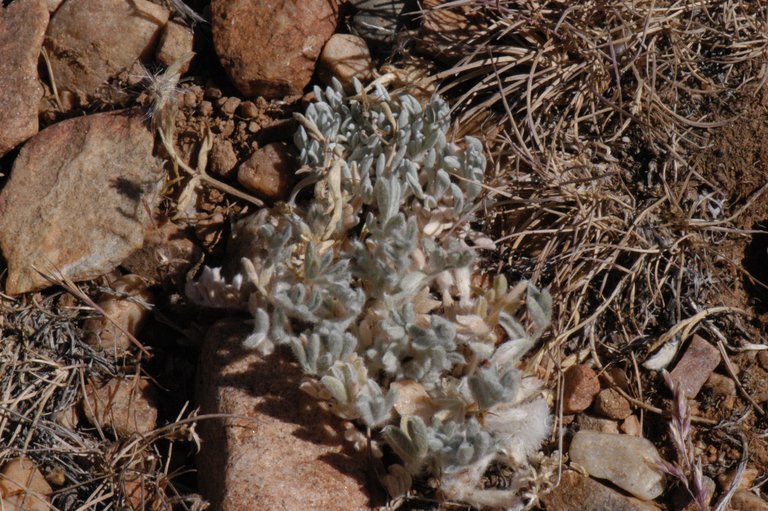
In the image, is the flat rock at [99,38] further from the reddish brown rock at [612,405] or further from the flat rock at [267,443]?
the reddish brown rock at [612,405]

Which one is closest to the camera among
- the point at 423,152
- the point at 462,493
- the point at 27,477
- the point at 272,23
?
the point at 462,493

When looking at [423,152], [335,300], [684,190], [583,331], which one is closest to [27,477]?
[335,300]

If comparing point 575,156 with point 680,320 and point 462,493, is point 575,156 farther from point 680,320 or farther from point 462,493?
point 462,493

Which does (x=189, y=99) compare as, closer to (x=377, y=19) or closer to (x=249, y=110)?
(x=249, y=110)

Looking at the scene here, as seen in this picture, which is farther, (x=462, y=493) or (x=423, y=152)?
(x=423, y=152)

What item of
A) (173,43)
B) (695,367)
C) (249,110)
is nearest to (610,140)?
(695,367)

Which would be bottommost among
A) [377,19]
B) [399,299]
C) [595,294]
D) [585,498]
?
[585,498]

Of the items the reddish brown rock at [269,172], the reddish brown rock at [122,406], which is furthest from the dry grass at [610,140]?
the reddish brown rock at [122,406]
